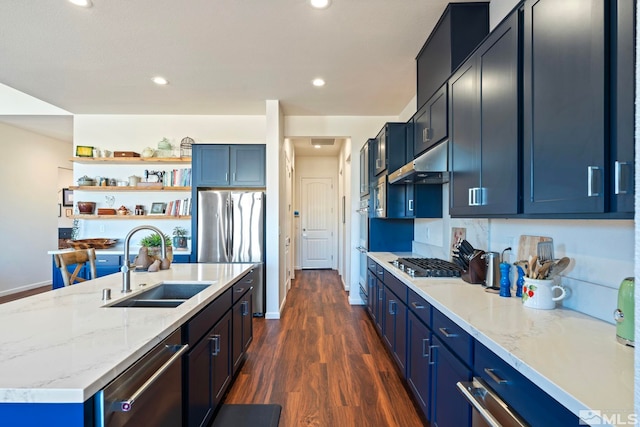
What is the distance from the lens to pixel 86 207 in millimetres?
4434

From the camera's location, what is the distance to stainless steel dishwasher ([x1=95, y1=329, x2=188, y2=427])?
905 mm

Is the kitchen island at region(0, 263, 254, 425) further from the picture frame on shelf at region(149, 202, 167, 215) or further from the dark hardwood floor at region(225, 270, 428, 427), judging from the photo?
the picture frame on shelf at region(149, 202, 167, 215)

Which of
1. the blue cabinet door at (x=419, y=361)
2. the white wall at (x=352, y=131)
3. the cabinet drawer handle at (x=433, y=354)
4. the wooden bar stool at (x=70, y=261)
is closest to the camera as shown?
the cabinet drawer handle at (x=433, y=354)

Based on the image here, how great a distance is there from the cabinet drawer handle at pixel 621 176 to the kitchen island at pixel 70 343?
63.1 inches

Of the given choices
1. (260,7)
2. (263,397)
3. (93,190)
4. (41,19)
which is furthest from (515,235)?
(93,190)

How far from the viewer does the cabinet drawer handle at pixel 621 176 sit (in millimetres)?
875

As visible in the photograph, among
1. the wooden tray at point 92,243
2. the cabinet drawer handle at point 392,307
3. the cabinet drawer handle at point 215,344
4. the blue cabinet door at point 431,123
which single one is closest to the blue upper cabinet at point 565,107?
the blue cabinet door at point 431,123

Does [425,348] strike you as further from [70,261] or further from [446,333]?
[70,261]

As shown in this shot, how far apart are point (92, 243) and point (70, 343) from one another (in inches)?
154

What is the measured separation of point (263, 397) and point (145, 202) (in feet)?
12.0

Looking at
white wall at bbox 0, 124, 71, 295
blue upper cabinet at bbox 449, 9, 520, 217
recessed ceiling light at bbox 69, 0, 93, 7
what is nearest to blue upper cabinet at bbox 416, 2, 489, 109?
blue upper cabinet at bbox 449, 9, 520, 217

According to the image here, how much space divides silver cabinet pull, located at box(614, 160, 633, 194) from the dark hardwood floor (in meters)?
1.80

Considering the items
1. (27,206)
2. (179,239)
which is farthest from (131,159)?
(27,206)

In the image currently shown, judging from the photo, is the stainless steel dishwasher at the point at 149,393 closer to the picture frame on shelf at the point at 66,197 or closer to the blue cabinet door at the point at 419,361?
the blue cabinet door at the point at 419,361
